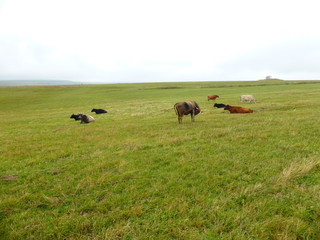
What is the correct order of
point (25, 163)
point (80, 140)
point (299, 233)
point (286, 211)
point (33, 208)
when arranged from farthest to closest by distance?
point (80, 140) → point (25, 163) → point (33, 208) → point (286, 211) → point (299, 233)

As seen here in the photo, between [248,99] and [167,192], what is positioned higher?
[248,99]

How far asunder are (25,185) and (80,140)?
4914 millimetres

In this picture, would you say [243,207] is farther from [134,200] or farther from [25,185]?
[25,185]

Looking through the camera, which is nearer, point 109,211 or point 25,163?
point 109,211

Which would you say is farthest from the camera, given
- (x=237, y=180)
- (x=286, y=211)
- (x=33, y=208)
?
(x=237, y=180)

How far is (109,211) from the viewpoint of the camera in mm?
3877

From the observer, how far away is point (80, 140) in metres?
9.88

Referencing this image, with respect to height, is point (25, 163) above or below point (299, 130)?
below

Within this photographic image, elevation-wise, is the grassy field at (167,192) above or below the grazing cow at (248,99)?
below

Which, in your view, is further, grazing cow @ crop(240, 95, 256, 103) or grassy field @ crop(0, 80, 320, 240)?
grazing cow @ crop(240, 95, 256, 103)

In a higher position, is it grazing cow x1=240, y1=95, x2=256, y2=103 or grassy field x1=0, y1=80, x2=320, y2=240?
grazing cow x1=240, y1=95, x2=256, y2=103

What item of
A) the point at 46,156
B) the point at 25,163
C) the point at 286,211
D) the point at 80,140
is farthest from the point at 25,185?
the point at 286,211

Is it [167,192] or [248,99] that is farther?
[248,99]

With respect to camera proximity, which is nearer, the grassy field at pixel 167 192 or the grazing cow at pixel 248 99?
the grassy field at pixel 167 192
